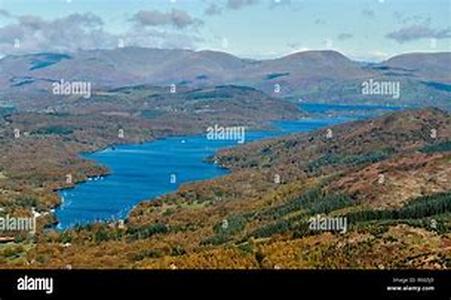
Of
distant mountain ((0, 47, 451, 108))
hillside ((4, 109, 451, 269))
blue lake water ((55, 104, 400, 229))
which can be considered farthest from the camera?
blue lake water ((55, 104, 400, 229))

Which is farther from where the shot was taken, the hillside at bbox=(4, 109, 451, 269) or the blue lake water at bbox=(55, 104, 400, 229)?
the blue lake water at bbox=(55, 104, 400, 229)

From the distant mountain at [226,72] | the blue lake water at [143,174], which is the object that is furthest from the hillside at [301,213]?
the distant mountain at [226,72]

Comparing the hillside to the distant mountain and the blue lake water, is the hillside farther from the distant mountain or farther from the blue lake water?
the distant mountain

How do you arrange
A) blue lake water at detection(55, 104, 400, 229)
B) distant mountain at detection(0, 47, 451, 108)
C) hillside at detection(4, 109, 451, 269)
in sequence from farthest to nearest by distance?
blue lake water at detection(55, 104, 400, 229), distant mountain at detection(0, 47, 451, 108), hillside at detection(4, 109, 451, 269)

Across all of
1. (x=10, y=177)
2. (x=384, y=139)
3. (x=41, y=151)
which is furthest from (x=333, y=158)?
(x=10, y=177)

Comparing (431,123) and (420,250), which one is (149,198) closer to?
(420,250)

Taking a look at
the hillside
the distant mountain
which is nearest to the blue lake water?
the hillside
